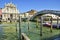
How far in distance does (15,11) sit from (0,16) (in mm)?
5867

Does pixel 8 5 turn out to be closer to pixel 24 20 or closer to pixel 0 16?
pixel 0 16

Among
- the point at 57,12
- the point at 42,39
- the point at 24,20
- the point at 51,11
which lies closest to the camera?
the point at 42,39

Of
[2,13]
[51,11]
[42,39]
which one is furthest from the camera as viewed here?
[2,13]

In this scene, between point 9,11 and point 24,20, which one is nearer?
point 24,20

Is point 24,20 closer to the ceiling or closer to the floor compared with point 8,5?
closer to the floor

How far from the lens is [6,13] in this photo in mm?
71062

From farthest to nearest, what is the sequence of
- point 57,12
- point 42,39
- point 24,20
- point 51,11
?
point 24,20 < point 51,11 < point 57,12 < point 42,39

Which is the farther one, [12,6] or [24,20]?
[12,6]

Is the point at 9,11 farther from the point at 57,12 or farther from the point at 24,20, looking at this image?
the point at 57,12

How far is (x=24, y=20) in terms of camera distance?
63719 millimetres

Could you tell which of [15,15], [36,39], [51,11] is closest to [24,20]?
[15,15]

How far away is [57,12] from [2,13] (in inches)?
1509

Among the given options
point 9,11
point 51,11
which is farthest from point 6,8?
point 51,11

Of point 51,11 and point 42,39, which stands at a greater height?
point 51,11
